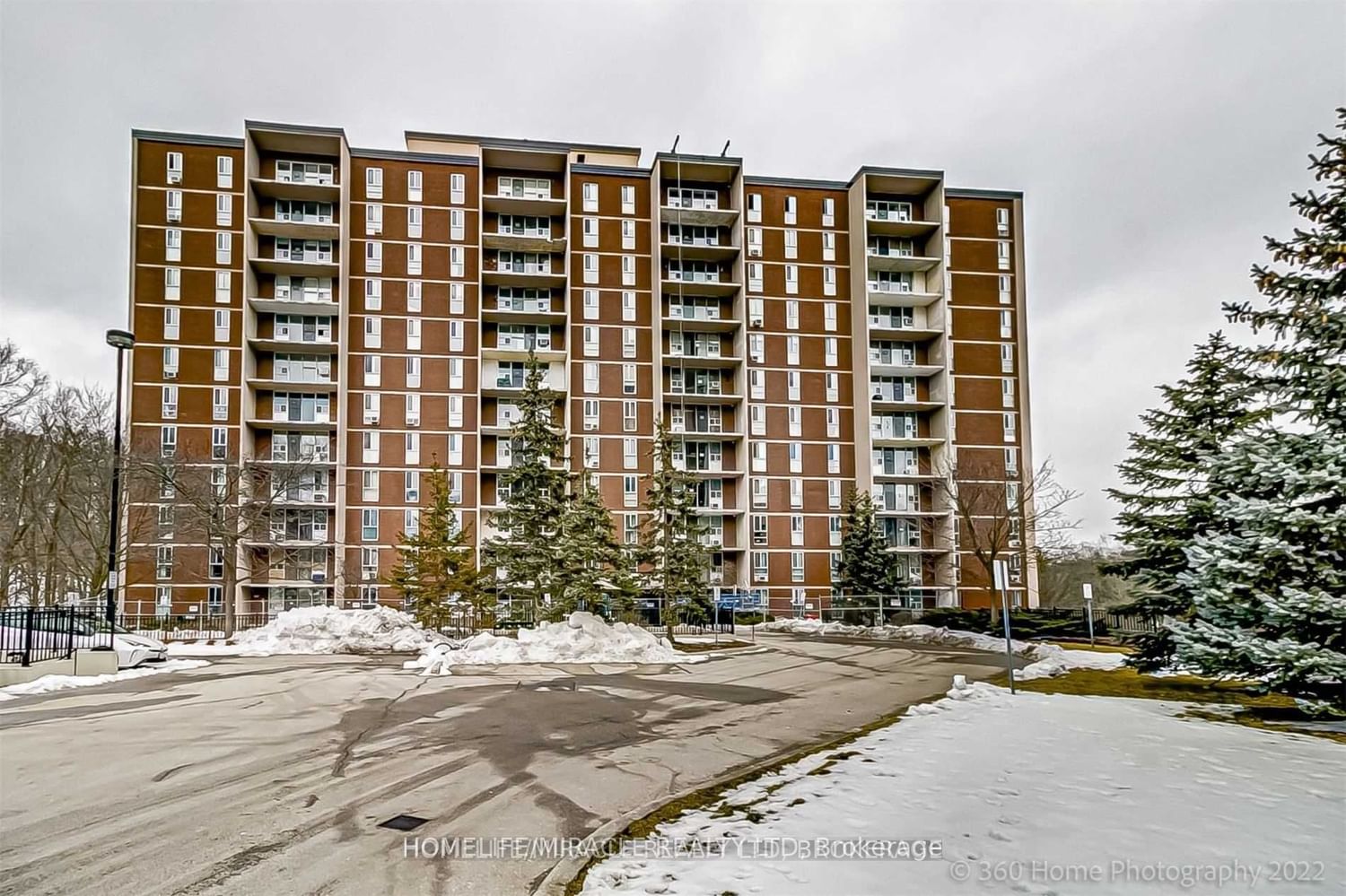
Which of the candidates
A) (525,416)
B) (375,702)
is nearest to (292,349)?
(525,416)

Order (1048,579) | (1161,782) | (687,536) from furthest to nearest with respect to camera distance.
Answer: (1048,579) → (687,536) → (1161,782)

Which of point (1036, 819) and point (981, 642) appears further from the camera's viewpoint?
point (981, 642)

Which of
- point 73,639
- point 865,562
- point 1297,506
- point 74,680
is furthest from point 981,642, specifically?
point 73,639

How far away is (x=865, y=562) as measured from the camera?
46438mm

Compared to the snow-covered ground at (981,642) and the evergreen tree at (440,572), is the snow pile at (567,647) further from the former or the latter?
the snow-covered ground at (981,642)

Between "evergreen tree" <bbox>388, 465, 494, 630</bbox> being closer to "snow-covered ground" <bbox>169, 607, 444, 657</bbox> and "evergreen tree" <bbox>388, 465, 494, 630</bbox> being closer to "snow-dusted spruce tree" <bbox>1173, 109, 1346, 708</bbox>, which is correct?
"snow-covered ground" <bbox>169, 607, 444, 657</bbox>

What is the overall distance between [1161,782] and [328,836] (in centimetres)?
716

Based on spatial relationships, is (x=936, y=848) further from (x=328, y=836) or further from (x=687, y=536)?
(x=687, y=536)

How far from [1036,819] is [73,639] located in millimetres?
21447

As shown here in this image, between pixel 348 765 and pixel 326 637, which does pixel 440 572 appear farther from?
pixel 348 765

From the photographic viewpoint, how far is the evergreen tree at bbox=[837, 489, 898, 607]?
46.1 meters

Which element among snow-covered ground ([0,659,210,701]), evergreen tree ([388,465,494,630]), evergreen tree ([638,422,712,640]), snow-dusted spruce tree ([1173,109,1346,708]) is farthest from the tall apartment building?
snow-dusted spruce tree ([1173,109,1346,708])

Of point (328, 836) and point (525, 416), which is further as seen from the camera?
point (525, 416)

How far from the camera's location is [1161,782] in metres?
7.57
